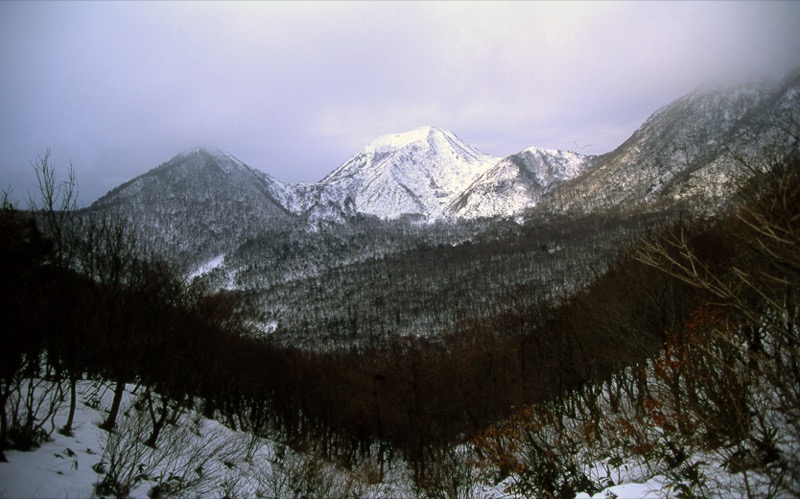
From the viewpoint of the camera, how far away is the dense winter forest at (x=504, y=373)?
5.54 meters

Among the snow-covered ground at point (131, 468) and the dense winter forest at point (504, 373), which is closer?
the dense winter forest at point (504, 373)

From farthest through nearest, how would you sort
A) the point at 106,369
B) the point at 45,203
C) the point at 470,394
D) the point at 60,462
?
the point at 470,394, the point at 106,369, the point at 45,203, the point at 60,462

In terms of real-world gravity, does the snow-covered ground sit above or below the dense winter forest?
below

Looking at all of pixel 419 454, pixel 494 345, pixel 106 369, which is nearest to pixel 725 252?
pixel 494 345

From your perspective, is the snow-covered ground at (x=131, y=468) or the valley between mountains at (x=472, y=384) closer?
the valley between mountains at (x=472, y=384)

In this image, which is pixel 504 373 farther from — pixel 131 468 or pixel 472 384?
pixel 131 468

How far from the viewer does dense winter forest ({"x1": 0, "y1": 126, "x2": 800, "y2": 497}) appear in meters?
5.54

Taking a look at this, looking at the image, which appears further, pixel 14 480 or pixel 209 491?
pixel 209 491

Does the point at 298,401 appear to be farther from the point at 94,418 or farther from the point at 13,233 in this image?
the point at 13,233

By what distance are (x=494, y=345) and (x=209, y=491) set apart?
962 inches

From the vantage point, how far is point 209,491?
1132 cm

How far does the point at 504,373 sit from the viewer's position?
95.2 feet

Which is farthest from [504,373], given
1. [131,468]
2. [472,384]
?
[131,468]

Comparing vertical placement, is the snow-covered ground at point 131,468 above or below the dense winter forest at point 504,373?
below
